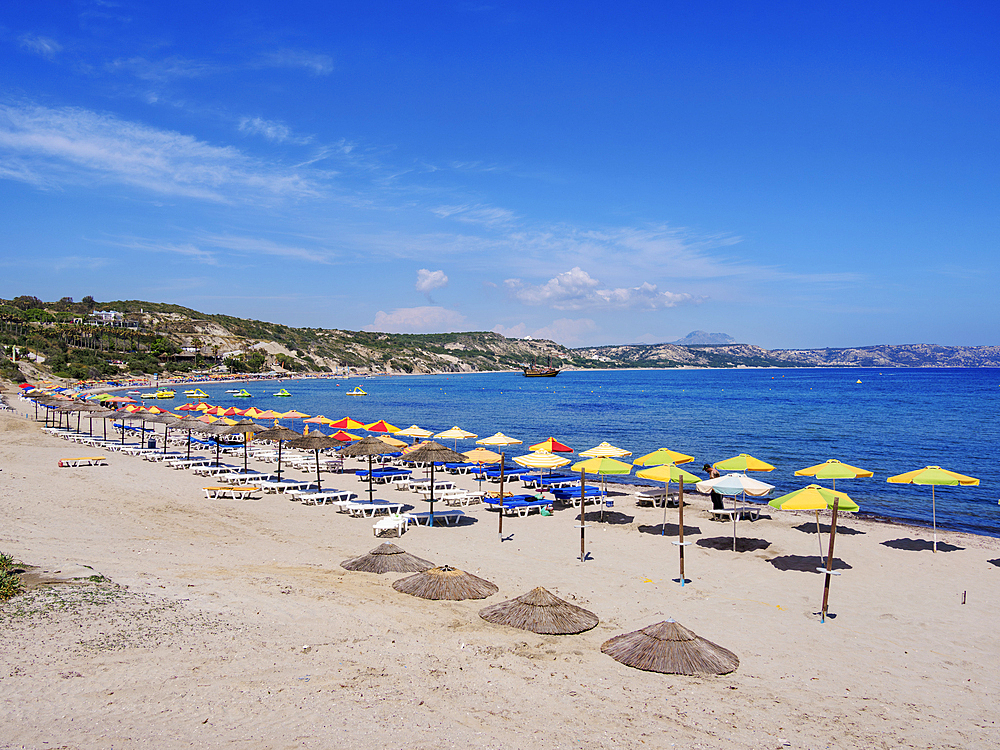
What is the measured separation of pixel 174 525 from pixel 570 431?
33.1 metres

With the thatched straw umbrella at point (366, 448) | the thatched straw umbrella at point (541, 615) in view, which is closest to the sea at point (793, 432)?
the thatched straw umbrella at point (366, 448)

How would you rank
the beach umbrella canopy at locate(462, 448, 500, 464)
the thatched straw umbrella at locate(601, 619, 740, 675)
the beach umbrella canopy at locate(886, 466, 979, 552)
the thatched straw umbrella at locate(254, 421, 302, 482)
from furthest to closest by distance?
the thatched straw umbrella at locate(254, 421, 302, 482), the beach umbrella canopy at locate(462, 448, 500, 464), the beach umbrella canopy at locate(886, 466, 979, 552), the thatched straw umbrella at locate(601, 619, 740, 675)

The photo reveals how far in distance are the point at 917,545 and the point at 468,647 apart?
1243 cm

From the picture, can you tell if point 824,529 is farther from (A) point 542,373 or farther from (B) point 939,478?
(A) point 542,373

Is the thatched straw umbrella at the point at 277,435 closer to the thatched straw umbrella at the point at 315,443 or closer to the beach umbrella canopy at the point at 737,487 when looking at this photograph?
the thatched straw umbrella at the point at 315,443

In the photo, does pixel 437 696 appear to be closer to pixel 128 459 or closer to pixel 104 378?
pixel 128 459

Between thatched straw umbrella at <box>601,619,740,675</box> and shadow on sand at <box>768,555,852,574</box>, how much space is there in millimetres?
5736

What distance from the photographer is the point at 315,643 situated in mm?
7930

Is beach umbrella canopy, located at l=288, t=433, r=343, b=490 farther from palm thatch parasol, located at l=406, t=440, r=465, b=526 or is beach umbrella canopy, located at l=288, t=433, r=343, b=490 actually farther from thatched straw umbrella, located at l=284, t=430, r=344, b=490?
palm thatch parasol, located at l=406, t=440, r=465, b=526

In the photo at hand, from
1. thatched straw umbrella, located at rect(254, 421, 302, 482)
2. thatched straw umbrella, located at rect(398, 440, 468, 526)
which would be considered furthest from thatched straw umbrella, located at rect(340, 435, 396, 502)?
thatched straw umbrella, located at rect(254, 421, 302, 482)

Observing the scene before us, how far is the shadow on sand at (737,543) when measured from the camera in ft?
47.4

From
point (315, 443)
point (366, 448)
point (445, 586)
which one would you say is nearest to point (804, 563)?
point (445, 586)

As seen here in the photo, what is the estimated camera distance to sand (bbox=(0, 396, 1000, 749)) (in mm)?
6035

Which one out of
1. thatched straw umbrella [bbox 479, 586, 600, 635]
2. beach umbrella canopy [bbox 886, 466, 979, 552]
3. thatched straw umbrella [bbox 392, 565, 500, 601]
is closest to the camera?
thatched straw umbrella [bbox 479, 586, 600, 635]
